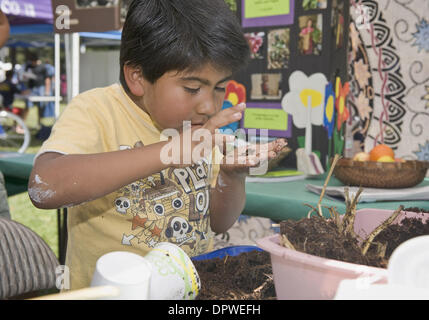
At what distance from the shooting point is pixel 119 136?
1038mm

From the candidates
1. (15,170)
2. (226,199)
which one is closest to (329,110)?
(226,199)

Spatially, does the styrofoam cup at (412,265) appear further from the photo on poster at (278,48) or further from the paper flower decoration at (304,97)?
the photo on poster at (278,48)

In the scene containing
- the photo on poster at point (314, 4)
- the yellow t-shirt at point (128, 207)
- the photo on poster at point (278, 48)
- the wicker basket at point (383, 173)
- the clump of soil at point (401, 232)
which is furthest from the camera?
the photo on poster at point (278, 48)

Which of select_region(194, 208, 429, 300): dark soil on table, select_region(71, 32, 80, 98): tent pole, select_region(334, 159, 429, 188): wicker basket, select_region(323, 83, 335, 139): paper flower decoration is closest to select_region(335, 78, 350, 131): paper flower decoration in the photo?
select_region(323, 83, 335, 139): paper flower decoration

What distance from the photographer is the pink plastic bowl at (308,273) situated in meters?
0.50

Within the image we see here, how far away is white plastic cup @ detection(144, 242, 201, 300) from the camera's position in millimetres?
534

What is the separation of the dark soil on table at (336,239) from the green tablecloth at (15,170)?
1.58 meters

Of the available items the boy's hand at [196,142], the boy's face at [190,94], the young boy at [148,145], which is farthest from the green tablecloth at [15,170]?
the boy's hand at [196,142]

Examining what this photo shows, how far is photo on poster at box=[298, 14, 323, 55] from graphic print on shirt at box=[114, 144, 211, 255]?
832 mm

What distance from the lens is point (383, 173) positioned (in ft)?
4.78

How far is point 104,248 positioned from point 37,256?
7.3 inches

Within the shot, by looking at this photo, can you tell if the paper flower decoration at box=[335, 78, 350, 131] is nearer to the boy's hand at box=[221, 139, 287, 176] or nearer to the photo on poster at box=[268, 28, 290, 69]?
the photo on poster at box=[268, 28, 290, 69]

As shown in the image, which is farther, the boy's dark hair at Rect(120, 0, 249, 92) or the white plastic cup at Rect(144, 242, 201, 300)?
the boy's dark hair at Rect(120, 0, 249, 92)
